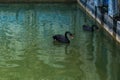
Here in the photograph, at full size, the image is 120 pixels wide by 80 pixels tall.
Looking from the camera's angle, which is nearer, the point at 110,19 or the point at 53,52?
the point at 53,52

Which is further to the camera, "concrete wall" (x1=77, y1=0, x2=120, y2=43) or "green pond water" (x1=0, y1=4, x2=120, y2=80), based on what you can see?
"concrete wall" (x1=77, y1=0, x2=120, y2=43)

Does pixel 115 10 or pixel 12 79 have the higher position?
pixel 115 10

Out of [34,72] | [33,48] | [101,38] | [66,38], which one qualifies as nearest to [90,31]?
[101,38]

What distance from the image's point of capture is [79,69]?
12336 mm

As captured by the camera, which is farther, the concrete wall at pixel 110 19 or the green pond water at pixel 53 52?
the concrete wall at pixel 110 19

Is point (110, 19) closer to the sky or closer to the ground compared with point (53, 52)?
closer to the sky

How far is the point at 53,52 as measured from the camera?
1470cm

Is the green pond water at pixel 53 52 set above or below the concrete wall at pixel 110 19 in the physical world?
below

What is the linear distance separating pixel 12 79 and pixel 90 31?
8.84m

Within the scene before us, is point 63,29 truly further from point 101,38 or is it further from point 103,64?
point 103,64

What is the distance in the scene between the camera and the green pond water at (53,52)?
11.8 meters

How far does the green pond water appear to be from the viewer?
11.8 metres

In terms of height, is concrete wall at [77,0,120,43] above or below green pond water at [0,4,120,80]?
above

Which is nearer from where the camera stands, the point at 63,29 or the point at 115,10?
the point at 115,10
